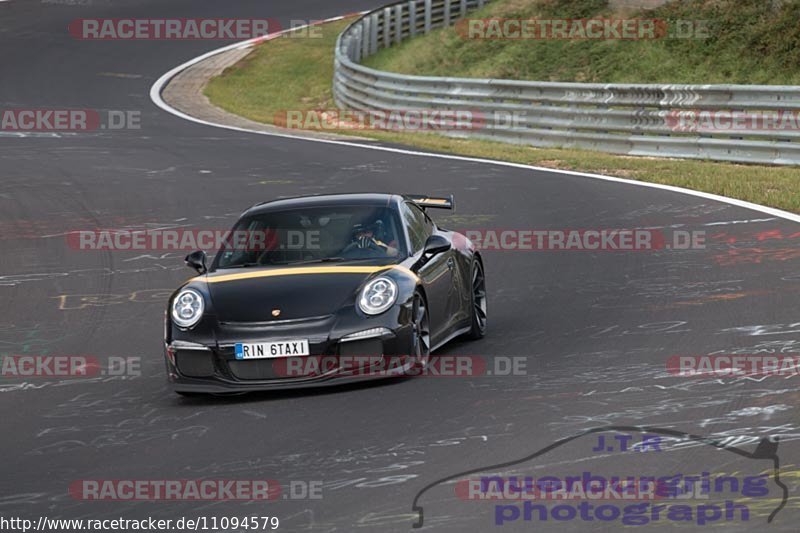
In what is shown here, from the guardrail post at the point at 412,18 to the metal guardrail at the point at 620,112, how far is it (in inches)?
300

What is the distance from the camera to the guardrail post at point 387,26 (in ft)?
125

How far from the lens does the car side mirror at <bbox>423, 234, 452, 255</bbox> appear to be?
10.4 meters

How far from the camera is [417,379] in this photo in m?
9.51

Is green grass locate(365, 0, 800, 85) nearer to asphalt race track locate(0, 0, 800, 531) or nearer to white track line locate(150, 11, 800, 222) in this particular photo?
white track line locate(150, 11, 800, 222)

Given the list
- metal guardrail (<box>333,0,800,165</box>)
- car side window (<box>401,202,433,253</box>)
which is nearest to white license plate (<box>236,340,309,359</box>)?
car side window (<box>401,202,433,253</box>)

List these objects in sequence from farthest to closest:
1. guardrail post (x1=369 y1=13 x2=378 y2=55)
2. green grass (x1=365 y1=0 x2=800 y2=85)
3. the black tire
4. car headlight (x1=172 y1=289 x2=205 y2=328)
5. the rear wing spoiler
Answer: guardrail post (x1=369 y1=13 x2=378 y2=55) → green grass (x1=365 y1=0 x2=800 y2=85) → the rear wing spoiler → the black tire → car headlight (x1=172 y1=289 x2=205 y2=328)

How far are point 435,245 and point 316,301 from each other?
3.96 feet

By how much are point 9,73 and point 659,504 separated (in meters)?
33.4

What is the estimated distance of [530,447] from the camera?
7512 millimetres

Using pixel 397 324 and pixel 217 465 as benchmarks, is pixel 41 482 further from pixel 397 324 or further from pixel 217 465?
pixel 397 324

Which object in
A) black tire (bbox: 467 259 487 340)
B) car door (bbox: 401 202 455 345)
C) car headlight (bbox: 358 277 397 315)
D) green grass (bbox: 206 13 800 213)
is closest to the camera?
car headlight (bbox: 358 277 397 315)

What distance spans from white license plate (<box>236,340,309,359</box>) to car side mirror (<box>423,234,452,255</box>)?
4.85ft

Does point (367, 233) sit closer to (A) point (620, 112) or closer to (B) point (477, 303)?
(B) point (477, 303)

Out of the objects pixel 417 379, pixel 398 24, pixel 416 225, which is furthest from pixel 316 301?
pixel 398 24
